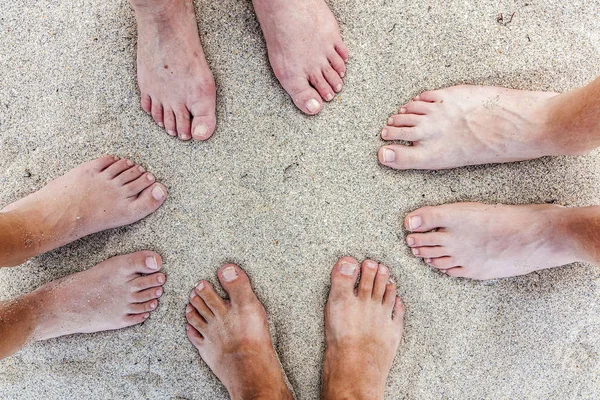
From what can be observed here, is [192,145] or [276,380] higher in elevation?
[192,145]

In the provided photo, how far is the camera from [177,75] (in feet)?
4.14

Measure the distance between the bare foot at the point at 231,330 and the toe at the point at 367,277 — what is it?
0.30 meters

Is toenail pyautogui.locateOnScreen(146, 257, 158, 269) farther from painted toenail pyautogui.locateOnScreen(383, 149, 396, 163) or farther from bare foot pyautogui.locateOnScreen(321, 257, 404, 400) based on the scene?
painted toenail pyautogui.locateOnScreen(383, 149, 396, 163)

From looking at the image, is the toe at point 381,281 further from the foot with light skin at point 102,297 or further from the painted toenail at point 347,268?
the foot with light skin at point 102,297

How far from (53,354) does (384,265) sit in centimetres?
101

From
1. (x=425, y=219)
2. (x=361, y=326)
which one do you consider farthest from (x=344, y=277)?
(x=425, y=219)

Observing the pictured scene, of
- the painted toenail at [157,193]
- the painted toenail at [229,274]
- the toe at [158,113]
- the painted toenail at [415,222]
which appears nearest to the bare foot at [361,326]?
the painted toenail at [415,222]

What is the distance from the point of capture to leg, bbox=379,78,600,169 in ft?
4.07

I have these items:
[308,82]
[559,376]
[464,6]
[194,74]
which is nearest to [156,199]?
[194,74]

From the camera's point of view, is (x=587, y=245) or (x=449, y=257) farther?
(x=449, y=257)

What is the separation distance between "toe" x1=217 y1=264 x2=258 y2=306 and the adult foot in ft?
1.26

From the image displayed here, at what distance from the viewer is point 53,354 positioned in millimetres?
1354

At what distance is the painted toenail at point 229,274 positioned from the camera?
4.32ft

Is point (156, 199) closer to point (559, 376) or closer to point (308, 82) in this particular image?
point (308, 82)
